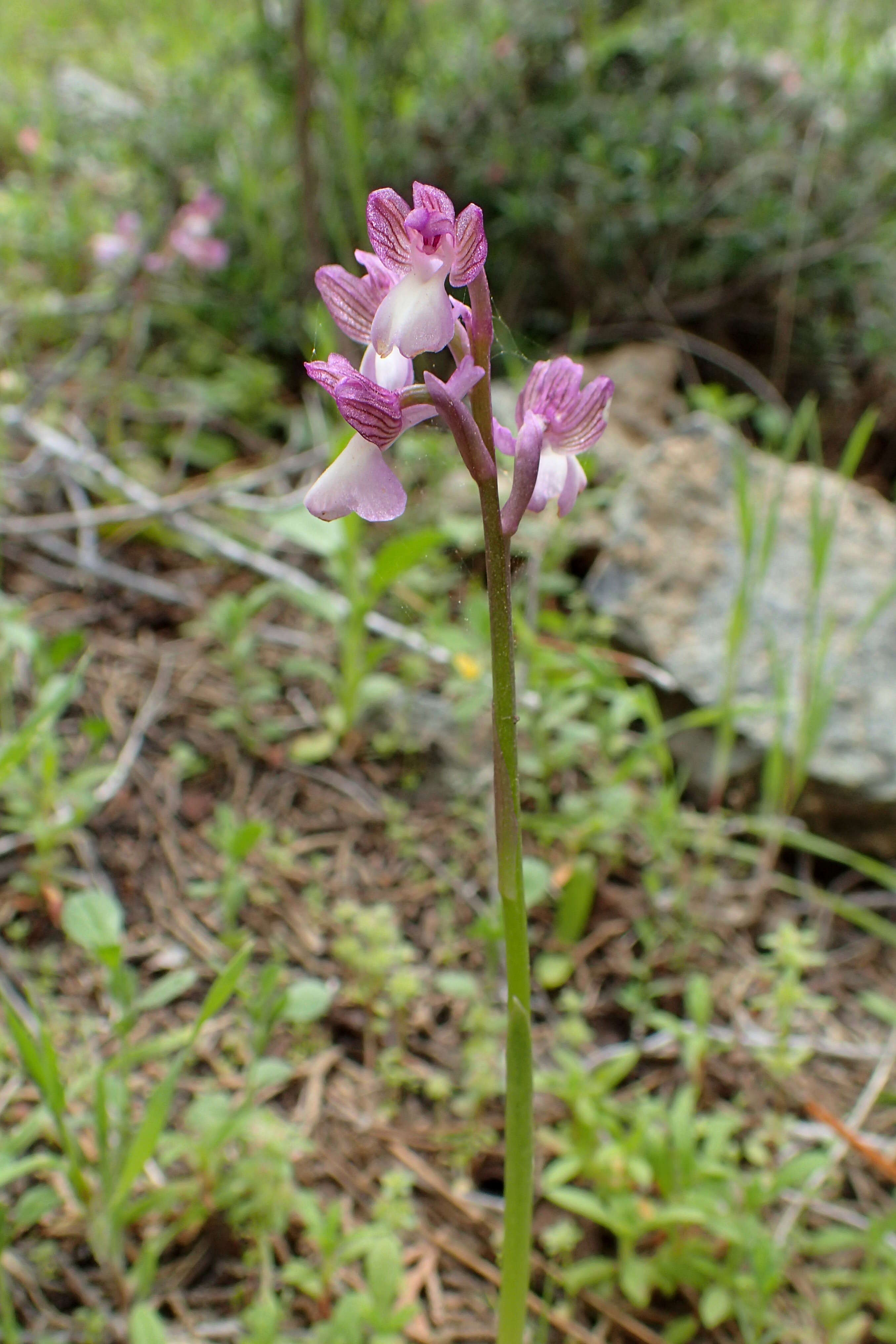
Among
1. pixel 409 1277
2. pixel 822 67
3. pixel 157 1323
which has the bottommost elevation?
pixel 409 1277

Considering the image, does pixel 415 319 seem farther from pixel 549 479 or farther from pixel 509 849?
pixel 509 849

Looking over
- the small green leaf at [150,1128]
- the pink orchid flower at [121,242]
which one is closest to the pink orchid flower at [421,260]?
the small green leaf at [150,1128]

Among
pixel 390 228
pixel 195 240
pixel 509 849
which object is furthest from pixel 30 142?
pixel 509 849

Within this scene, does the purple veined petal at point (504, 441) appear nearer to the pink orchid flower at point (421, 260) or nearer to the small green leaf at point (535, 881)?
the pink orchid flower at point (421, 260)

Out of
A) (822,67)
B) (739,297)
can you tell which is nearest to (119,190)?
(739,297)

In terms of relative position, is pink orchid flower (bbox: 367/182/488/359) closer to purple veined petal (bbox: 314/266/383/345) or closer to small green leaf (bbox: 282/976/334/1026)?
purple veined petal (bbox: 314/266/383/345)

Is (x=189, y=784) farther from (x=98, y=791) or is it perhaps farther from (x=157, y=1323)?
(x=157, y=1323)

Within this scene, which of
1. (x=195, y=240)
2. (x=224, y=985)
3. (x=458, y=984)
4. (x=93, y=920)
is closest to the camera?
(x=224, y=985)
